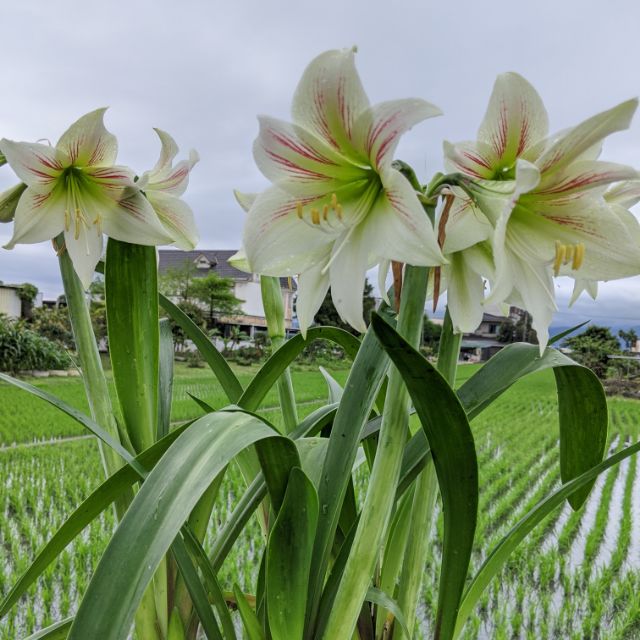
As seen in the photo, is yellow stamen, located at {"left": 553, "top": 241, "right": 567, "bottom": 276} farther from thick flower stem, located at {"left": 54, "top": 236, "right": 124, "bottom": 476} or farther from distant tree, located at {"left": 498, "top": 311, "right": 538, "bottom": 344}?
thick flower stem, located at {"left": 54, "top": 236, "right": 124, "bottom": 476}

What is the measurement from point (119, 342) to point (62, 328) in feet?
44.5

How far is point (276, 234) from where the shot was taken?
0.64m

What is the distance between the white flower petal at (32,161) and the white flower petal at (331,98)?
397mm

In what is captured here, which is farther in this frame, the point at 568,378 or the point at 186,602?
the point at 186,602

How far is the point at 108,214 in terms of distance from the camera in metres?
0.85

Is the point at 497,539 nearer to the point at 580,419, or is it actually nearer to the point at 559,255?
the point at 580,419

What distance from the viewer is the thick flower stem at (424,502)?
0.78 m

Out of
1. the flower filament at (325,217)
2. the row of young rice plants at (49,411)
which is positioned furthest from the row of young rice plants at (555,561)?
the row of young rice plants at (49,411)

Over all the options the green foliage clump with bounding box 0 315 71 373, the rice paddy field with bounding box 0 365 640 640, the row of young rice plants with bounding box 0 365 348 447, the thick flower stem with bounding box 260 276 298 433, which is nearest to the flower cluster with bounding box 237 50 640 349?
the thick flower stem with bounding box 260 276 298 433

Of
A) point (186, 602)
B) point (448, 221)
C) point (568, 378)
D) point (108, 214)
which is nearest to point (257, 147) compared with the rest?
point (448, 221)

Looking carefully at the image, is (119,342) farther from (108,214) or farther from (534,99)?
(534,99)

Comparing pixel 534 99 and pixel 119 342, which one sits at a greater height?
pixel 534 99

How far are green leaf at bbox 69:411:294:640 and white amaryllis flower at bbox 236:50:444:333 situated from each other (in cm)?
18

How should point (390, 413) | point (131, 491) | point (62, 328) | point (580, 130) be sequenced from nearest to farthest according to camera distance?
1. point (580, 130)
2. point (390, 413)
3. point (131, 491)
4. point (62, 328)
